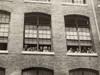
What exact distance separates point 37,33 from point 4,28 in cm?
273

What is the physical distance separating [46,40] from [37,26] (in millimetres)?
1507

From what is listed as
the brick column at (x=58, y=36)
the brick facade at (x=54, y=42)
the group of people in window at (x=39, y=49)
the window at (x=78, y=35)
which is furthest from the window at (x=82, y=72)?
the group of people in window at (x=39, y=49)

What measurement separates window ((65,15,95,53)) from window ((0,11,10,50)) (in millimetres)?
5033

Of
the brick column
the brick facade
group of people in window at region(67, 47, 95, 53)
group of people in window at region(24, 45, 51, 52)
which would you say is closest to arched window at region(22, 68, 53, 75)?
the brick facade

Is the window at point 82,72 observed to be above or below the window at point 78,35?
below

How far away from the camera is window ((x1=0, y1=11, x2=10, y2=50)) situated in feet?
53.0

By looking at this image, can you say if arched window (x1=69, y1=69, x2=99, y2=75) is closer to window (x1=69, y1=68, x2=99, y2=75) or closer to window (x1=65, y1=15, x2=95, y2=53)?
window (x1=69, y1=68, x2=99, y2=75)

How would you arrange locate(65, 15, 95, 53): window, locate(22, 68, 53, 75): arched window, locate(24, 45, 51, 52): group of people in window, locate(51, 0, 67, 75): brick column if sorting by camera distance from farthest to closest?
locate(65, 15, 95, 53): window
locate(24, 45, 51, 52): group of people in window
locate(51, 0, 67, 75): brick column
locate(22, 68, 53, 75): arched window

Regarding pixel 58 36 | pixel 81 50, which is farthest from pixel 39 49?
pixel 81 50

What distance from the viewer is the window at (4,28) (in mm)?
16156

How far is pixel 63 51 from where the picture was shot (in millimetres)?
15992

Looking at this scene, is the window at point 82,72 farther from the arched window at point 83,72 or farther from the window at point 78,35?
the window at point 78,35

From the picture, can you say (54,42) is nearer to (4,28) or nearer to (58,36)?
(58,36)

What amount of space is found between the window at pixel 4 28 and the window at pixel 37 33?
1569mm
